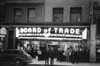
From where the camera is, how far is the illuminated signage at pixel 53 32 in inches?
1415

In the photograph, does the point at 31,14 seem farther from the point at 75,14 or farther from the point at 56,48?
the point at 75,14

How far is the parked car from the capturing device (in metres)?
26.7

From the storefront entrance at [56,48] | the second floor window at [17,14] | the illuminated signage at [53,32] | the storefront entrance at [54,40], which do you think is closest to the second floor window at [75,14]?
the storefront entrance at [54,40]

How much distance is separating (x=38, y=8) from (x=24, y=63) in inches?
485

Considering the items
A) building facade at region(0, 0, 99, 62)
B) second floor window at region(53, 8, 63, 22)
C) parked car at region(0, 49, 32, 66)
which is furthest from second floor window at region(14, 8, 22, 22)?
parked car at region(0, 49, 32, 66)

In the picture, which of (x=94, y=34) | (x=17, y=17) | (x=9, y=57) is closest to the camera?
(x=9, y=57)

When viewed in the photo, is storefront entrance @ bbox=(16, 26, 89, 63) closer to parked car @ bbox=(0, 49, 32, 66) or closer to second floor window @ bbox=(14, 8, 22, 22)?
second floor window @ bbox=(14, 8, 22, 22)

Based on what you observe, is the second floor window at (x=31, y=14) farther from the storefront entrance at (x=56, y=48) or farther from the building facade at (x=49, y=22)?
the storefront entrance at (x=56, y=48)

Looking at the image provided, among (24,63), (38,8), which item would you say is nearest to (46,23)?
(38,8)

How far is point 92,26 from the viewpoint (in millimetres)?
35156

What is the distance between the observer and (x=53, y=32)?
36.4 meters

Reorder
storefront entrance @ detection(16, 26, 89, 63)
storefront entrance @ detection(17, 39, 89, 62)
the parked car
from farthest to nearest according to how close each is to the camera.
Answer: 1. storefront entrance @ detection(16, 26, 89, 63)
2. storefront entrance @ detection(17, 39, 89, 62)
3. the parked car

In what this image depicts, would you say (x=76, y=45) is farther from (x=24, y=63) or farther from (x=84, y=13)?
(x=24, y=63)

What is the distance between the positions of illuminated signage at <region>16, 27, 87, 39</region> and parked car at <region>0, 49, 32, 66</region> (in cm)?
973
